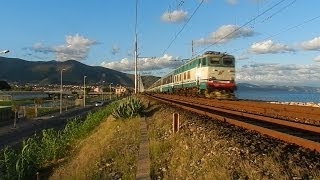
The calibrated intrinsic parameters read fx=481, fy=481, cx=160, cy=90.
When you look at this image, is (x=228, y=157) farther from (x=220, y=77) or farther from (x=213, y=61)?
(x=213, y=61)

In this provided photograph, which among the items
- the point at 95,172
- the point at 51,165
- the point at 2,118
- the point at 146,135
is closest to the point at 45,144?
the point at 51,165

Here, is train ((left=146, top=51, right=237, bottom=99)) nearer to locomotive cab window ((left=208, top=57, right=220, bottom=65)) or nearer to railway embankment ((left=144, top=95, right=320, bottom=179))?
locomotive cab window ((left=208, top=57, right=220, bottom=65))

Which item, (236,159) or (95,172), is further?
(95,172)

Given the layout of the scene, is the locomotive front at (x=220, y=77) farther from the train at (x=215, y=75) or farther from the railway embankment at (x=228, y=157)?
the railway embankment at (x=228, y=157)

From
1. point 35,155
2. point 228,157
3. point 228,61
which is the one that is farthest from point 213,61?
point 228,157

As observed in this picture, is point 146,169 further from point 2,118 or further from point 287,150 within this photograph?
point 2,118

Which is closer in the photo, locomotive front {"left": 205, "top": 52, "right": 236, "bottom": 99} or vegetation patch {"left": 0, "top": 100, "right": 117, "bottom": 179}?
vegetation patch {"left": 0, "top": 100, "right": 117, "bottom": 179}

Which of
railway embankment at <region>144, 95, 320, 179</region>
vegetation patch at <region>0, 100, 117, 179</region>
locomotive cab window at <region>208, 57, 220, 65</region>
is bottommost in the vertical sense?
vegetation patch at <region>0, 100, 117, 179</region>

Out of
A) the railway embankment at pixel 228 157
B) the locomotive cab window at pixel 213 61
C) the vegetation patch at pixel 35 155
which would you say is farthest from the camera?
the locomotive cab window at pixel 213 61

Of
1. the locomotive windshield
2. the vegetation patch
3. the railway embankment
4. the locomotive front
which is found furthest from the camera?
the locomotive windshield

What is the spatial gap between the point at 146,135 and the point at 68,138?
13188mm

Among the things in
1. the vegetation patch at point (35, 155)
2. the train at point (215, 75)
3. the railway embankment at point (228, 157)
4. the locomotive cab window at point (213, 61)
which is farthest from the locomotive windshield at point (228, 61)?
the railway embankment at point (228, 157)

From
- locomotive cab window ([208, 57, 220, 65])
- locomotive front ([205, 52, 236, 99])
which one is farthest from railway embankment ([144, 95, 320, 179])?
locomotive cab window ([208, 57, 220, 65])

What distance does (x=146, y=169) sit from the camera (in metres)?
9.66
